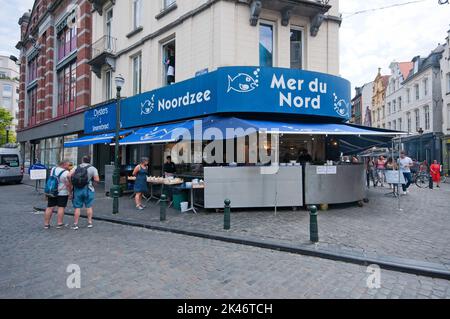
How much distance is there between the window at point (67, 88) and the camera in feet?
66.0

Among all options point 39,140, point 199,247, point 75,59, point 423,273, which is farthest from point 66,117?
point 423,273

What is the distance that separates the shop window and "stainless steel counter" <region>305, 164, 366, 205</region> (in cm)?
732

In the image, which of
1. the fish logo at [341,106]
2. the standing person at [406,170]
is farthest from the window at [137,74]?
the standing person at [406,170]

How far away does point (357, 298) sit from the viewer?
348 centimetres

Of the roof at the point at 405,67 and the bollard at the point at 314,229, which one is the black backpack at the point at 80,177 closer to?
the bollard at the point at 314,229

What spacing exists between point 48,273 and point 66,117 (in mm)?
18414

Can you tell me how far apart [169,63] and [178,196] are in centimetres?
661

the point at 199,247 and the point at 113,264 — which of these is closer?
the point at 113,264

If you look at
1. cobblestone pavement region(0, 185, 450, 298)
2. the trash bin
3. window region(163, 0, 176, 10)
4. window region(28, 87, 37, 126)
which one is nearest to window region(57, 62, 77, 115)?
window region(28, 87, 37, 126)

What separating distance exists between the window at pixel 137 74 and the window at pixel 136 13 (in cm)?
158

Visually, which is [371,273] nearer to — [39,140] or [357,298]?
[357,298]

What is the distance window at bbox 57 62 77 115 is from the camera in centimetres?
2011

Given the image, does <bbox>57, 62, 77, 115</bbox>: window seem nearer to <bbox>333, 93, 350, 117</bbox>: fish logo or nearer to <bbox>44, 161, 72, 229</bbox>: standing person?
<bbox>44, 161, 72, 229</bbox>: standing person

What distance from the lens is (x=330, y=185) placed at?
888 centimetres
